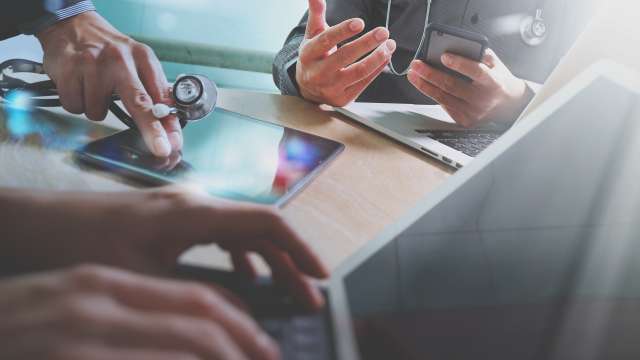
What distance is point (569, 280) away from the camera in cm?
35

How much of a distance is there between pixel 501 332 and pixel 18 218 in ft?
1.11

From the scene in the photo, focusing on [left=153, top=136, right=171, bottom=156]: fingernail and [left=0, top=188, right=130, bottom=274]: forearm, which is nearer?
[left=0, top=188, right=130, bottom=274]: forearm

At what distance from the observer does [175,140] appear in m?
0.56

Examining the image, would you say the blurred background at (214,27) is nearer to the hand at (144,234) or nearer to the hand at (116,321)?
the hand at (144,234)

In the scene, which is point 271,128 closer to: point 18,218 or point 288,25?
point 18,218

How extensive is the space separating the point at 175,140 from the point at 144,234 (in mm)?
259

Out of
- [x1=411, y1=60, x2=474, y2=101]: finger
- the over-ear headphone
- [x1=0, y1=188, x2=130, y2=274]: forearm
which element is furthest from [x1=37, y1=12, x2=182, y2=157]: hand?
the over-ear headphone

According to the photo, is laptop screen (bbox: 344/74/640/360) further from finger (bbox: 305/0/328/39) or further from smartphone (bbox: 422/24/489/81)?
finger (bbox: 305/0/328/39)

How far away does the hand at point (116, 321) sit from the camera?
0.72 feet

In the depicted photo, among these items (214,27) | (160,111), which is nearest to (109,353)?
(160,111)

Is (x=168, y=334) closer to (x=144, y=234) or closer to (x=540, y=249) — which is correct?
(x=144, y=234)

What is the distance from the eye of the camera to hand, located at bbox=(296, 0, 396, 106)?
790mm

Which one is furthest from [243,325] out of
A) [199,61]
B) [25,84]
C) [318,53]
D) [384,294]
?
[199,61]

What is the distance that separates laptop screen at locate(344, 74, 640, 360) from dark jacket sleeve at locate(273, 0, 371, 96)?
2.01 feet
